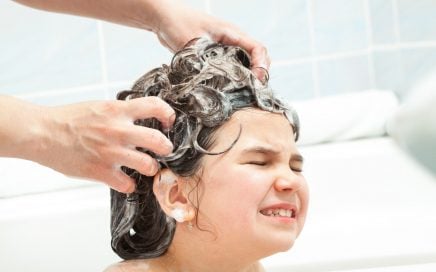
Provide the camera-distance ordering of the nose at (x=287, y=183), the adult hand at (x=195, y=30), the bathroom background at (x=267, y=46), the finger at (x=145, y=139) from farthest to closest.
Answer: the bathroom background at (x=267, y=46) < the adult hand at (x=195, y=30) < the nose at (x=287, y=183) < the finger at (x=145, y=139)

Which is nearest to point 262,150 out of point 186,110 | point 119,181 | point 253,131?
point 253,131

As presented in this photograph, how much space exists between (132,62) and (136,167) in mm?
1235

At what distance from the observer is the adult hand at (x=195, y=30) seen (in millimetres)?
1422

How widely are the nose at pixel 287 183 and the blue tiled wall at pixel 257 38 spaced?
43.9 inches

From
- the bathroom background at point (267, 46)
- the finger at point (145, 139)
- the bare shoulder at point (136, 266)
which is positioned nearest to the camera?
the finger at point (145, 139)

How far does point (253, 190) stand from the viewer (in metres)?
1.16

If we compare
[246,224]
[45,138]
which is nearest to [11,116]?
[45,138]

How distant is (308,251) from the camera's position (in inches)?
65.8

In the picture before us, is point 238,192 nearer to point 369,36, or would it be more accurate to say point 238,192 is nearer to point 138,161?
point 138,161

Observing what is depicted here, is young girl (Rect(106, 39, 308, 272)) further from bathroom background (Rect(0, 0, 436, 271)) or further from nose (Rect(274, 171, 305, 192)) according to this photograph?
bathroom background (Rect(0, 0, 436, 271))

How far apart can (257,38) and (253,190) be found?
1.19 metres

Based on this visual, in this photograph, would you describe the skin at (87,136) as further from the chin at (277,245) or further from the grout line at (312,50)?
the grout line at (312,50)

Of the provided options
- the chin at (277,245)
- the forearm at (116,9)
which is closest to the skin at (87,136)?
the chin at (277,245)

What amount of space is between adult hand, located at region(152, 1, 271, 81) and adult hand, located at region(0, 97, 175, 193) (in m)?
0.37
